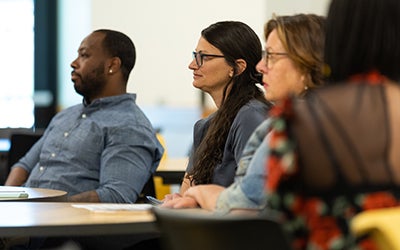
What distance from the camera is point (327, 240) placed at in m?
1.96

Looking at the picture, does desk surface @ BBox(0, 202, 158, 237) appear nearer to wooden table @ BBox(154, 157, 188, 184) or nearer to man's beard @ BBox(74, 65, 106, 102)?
man's beard @ BBox(74, 65, 106, 102)

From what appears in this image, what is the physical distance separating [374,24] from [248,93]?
1.63 m

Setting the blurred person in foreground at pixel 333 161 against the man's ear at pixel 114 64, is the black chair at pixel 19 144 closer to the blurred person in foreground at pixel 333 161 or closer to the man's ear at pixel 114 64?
the man's ear at pixel 114 64

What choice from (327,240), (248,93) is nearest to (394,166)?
(327,240)

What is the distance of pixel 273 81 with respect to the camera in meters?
2.95

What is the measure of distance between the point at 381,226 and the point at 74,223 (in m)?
1.02

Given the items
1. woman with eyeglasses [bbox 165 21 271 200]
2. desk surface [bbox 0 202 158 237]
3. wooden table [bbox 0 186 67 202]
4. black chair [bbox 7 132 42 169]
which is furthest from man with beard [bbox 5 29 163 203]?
desk surface [bbox 0 202 158 237]

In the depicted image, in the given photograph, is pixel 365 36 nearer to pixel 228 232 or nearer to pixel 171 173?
pixel 228 232

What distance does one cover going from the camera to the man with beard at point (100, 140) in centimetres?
434

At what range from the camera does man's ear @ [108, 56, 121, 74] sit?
4783 millimetres

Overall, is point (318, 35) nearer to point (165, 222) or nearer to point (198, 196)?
point (198, 196)

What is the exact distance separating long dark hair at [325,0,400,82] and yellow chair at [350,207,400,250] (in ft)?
1.06

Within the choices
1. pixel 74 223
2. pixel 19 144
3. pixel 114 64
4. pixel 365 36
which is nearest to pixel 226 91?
pixel 114 64

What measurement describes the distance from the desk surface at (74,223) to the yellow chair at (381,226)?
0.76 metres
